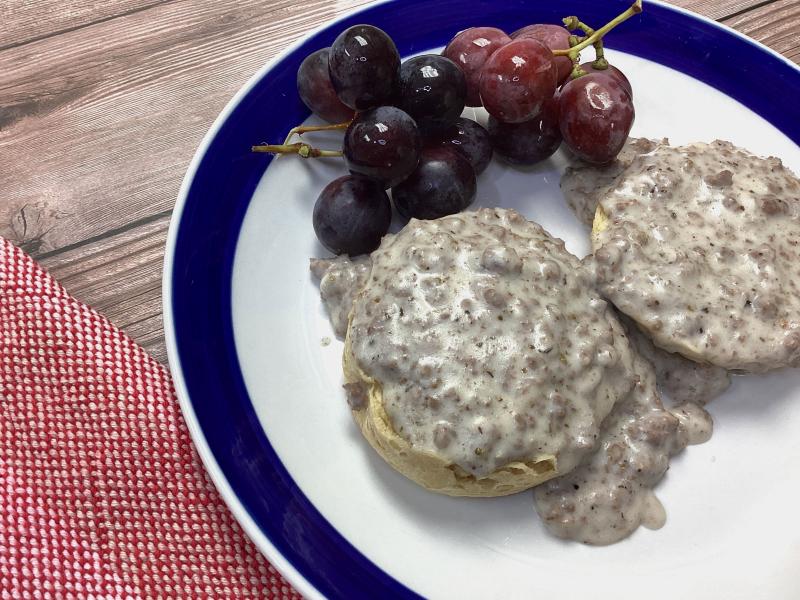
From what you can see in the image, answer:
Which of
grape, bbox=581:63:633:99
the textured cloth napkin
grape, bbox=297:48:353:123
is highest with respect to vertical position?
grape, bbox=581:63:633:99

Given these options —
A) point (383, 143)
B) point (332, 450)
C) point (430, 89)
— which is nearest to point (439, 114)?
point (430, 89)

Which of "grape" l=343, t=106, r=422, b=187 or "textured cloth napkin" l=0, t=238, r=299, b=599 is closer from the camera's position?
"textured cloth napkin" l=0, t=238, r=299, b=599

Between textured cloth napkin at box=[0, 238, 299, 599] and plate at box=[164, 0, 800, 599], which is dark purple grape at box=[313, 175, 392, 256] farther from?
textured cloth napkin at box=[0, 238, 299, 599]

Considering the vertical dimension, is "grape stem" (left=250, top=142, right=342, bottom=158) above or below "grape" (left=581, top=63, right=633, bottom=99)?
below

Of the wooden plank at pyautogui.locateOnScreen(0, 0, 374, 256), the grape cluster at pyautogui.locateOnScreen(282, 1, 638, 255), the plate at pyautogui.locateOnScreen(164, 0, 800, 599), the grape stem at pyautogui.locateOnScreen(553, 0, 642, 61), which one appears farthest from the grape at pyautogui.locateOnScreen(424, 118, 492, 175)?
the wooden plank at pyautogui.locateOnScreen(0, 0, 374, 256)

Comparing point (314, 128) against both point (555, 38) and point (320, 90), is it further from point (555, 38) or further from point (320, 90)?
point (555, 38)

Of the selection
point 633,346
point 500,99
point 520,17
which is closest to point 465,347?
point 633,346

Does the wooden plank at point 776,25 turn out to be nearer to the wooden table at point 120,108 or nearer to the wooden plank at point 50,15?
the wooden table at point 120,108

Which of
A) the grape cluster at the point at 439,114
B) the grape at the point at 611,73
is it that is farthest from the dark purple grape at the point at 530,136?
the grape at the point at 611,73

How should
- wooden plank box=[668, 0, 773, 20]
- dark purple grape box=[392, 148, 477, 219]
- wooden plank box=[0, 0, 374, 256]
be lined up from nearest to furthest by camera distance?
dark purple grape box=[392, 148, 477, 219]
wooden plank box=[0, 0, 374, 256]
wooden plank box=[668, 0, 773, 20]
